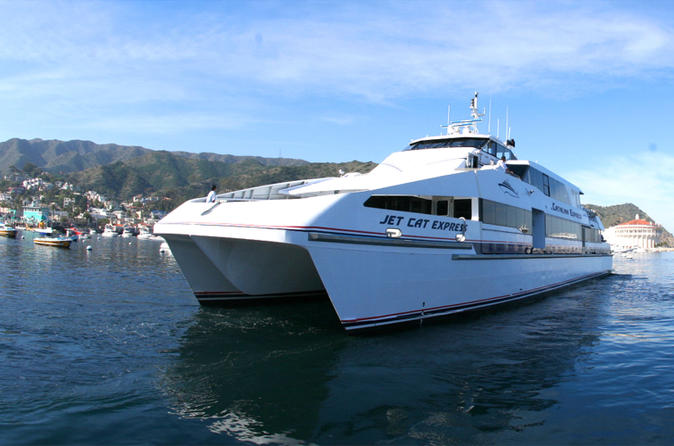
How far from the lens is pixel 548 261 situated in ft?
50.3

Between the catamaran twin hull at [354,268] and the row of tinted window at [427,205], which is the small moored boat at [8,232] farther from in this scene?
the row of tinted window at [427,205]

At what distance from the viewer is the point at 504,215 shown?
12125 mm

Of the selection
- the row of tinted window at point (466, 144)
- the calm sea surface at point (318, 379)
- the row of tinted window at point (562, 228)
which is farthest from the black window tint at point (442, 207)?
the row of tinted window at point (562, 228)

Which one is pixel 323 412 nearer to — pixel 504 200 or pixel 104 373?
pixel 104 373

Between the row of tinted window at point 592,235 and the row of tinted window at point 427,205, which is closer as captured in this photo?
the row of tinted window at point 427,205

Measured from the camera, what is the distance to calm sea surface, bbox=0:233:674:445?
475cm

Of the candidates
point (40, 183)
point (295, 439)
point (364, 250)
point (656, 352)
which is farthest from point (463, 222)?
point (40, 183)

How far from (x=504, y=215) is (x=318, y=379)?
26.2 feet

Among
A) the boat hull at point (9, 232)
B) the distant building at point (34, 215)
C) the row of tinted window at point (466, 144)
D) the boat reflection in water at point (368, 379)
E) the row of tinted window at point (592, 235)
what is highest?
the distant building at point (34, 215)

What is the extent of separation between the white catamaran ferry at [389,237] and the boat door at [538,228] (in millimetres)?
35

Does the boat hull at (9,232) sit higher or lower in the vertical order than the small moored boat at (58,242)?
higher

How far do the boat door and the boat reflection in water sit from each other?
5.24 metres

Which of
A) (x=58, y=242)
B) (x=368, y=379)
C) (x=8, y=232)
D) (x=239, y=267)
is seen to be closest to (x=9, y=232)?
(x=8, y=232)

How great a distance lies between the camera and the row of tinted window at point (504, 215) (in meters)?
11.2
